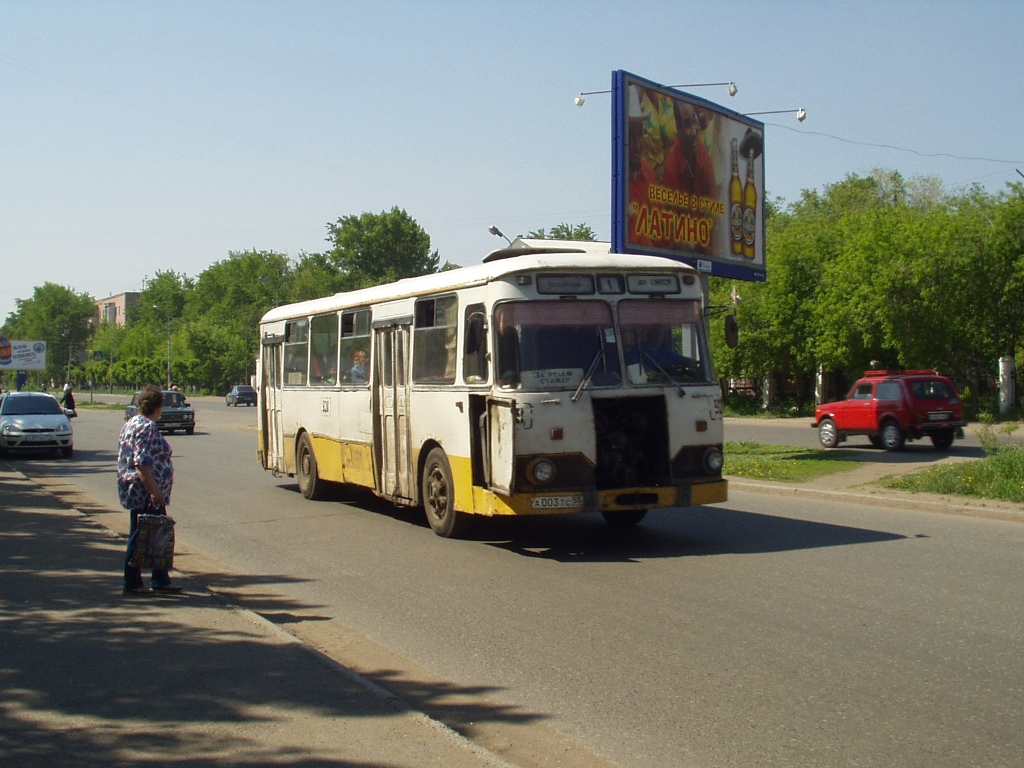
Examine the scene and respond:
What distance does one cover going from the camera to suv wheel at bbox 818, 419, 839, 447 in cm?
2662

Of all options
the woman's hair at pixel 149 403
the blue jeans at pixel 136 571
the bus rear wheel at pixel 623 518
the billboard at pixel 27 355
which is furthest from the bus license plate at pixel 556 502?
the billboard at pixel 27 355

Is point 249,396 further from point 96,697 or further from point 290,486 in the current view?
point 96,697

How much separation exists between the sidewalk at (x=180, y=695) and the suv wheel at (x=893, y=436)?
19485mm

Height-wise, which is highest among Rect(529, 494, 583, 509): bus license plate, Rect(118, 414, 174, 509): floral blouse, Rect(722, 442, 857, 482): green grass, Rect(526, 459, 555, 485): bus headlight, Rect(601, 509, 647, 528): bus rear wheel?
Rect(118, 414, 174, 509): floral blouse

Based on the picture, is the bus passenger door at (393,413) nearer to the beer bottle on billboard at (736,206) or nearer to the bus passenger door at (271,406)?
the bus passenger door at (271,406)

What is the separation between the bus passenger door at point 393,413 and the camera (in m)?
13.1

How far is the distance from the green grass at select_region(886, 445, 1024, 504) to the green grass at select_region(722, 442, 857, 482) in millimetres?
2416

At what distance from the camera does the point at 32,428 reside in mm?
27422

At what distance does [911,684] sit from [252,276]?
140 meters

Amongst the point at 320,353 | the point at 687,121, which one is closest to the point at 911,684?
the point at 320,353

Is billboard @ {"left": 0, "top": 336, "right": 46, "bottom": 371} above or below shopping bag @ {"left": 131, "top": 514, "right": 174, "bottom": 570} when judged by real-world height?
above

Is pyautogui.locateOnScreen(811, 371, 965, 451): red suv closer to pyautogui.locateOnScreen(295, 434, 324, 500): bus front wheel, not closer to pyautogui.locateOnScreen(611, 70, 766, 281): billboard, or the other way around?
pyautogui.locateOnScreen(611, 70, 766, 281): billboard

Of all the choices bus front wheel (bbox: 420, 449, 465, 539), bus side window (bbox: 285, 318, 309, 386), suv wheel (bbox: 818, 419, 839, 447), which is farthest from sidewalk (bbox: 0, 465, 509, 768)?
suv wheel (bbox: 818, 419, 839, 447)

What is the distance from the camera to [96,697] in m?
5.82
